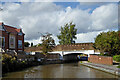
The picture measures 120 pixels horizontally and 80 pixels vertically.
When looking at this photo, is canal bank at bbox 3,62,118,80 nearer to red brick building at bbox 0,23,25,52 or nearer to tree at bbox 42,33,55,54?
red brick building at bbox 0,23,25,52

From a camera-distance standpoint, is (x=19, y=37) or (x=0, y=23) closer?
(x=0, y=23)

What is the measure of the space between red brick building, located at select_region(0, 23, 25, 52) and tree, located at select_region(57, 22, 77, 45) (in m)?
27.7

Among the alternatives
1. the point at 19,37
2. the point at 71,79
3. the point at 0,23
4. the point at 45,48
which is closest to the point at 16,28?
the point at 19,37

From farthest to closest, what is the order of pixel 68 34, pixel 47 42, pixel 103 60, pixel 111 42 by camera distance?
pixel 68 34, pixel 47 42, pixel 111 42, pixel 103 60

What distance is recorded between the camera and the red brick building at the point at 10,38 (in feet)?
110

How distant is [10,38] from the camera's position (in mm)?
36406

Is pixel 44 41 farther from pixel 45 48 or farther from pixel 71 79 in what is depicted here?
pixel 71 79

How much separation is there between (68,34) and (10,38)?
33802mm

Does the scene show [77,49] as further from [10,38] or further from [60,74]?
[60,74]

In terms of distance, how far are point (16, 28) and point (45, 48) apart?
10.6 meters

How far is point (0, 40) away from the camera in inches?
1245

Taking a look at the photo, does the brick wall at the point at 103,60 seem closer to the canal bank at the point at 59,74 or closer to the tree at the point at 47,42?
the canal bank at the point at 59,74

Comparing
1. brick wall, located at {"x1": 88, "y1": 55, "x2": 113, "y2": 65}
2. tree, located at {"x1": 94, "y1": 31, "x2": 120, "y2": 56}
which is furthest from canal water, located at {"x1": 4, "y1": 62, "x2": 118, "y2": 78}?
tree, located at {"x1": 94, "y1": 31, "x2": 120, "y2": 56}

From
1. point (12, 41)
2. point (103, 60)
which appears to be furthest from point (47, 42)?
point (103, 60)
